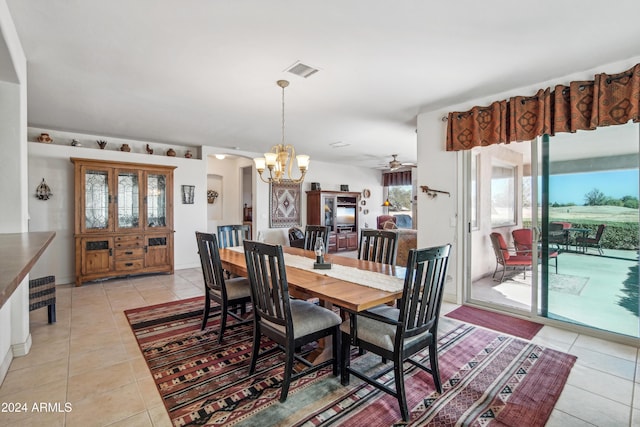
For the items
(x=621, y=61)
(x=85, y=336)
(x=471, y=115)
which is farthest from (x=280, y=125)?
(x=621, y=61)

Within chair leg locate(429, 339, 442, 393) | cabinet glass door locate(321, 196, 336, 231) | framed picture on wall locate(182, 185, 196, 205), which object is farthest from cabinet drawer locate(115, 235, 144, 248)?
chair leg locate(429, 339, 442, 393)

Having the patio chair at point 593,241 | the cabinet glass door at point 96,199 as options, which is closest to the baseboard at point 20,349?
the cabinet glass door at point 96,199

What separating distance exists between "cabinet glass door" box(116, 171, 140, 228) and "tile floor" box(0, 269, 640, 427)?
6.59 feet

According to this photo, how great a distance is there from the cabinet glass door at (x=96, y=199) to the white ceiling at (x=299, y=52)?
99 cm

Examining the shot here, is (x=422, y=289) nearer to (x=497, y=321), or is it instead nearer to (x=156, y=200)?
(x=497, y=321)

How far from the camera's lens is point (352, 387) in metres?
2.08

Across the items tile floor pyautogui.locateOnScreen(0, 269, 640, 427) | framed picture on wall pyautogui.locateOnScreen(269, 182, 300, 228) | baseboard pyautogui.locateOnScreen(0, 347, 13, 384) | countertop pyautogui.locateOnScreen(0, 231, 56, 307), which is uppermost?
framed picture on wall pyautogui.locateOnScreen(269, 182, 300, 228)

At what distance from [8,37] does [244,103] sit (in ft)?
6.87

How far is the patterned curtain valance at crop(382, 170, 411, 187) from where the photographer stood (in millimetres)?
9352

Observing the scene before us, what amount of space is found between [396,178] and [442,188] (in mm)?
5792

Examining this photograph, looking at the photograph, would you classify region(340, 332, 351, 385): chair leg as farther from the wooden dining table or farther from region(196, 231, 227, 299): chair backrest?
region(196, 231, 227, 299): chair backrest

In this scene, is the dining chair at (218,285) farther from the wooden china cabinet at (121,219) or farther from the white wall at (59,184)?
the white wall at (59,184)

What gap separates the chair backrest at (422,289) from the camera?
5.74 feet

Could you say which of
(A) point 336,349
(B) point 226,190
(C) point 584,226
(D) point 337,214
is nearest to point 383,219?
(D) point 337,214
